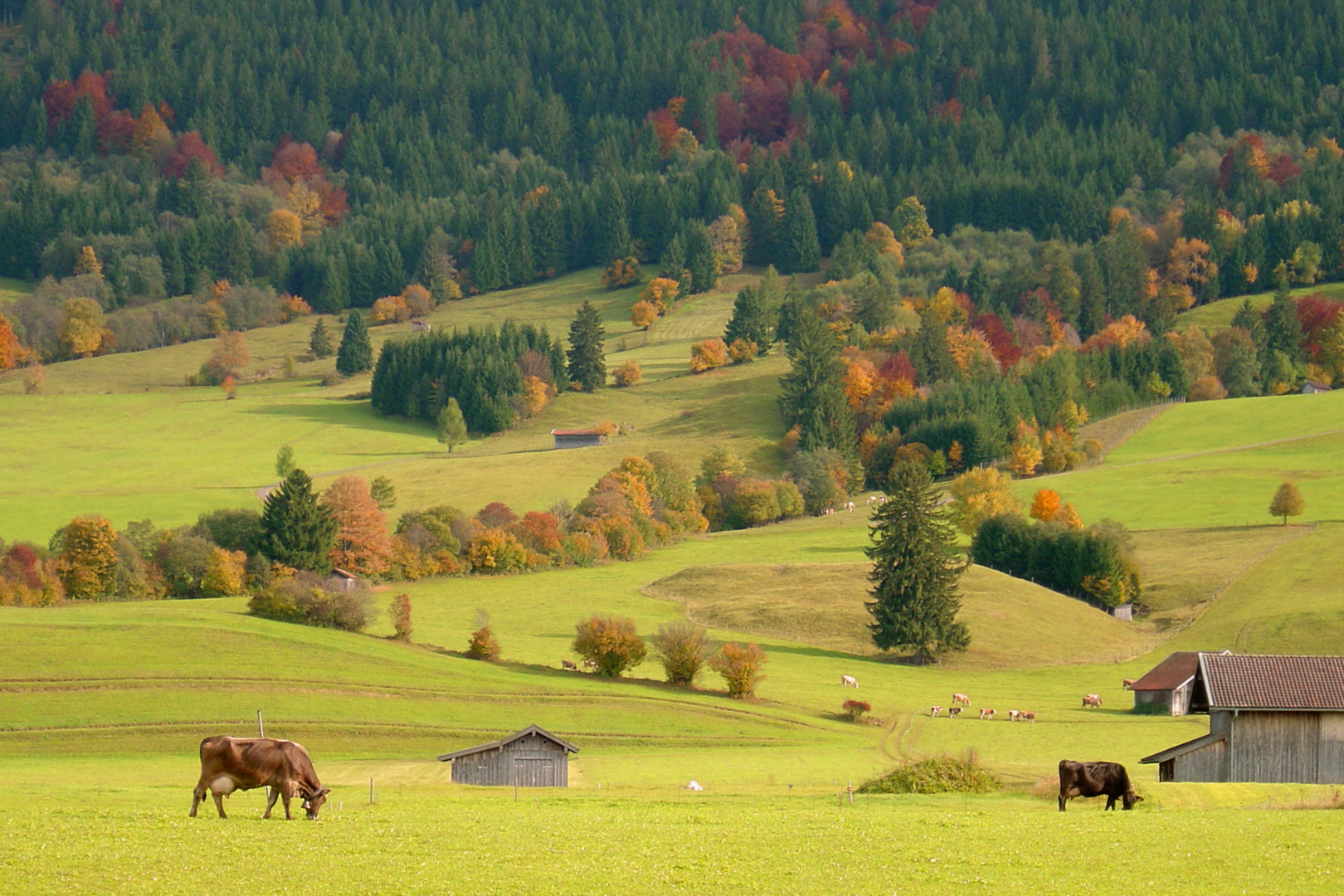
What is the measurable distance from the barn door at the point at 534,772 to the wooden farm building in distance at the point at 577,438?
98193mm

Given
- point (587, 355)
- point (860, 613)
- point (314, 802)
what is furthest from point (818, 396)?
point (314, 802)

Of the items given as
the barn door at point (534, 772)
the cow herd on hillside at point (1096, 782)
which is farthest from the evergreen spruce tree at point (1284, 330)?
the cow herd on hillside at point (1096, 782)

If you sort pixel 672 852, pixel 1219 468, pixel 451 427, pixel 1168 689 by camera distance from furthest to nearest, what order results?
pixel 451 427
pixel 1219 468
pixel 1168 689
pixel 672 852

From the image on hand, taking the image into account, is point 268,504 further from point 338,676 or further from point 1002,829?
point 1002,829

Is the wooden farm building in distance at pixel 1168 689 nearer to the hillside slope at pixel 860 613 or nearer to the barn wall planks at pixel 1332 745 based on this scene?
the hillside slope at pixel 860 613

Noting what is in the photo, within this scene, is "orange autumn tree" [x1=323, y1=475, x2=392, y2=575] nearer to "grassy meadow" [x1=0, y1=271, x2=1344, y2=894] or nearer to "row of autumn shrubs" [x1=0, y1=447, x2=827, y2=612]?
"row of autumn shrubs" [x1=0, y1=447, x2=827, y2=612]

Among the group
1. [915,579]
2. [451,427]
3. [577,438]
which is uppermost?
[451,427]

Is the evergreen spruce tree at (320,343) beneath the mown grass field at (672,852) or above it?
above

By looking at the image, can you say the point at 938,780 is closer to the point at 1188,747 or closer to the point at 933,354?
the point at 1188,747

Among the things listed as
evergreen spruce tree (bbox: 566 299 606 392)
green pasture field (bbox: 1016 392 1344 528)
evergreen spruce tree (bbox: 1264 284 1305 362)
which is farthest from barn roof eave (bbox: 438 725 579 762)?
evergreen spruce tree (bbox: 1264 284 1305 362)

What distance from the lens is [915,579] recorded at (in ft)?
296

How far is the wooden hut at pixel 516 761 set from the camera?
2045 inches

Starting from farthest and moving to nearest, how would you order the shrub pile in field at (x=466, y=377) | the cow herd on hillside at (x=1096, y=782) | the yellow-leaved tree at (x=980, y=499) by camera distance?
the shrub pile in field at (x=466, y=377), the yellow-leaved tree at (x=980, y=499), the cow herd on hillside at (x=1096, y=782)

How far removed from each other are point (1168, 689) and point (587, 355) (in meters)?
104
